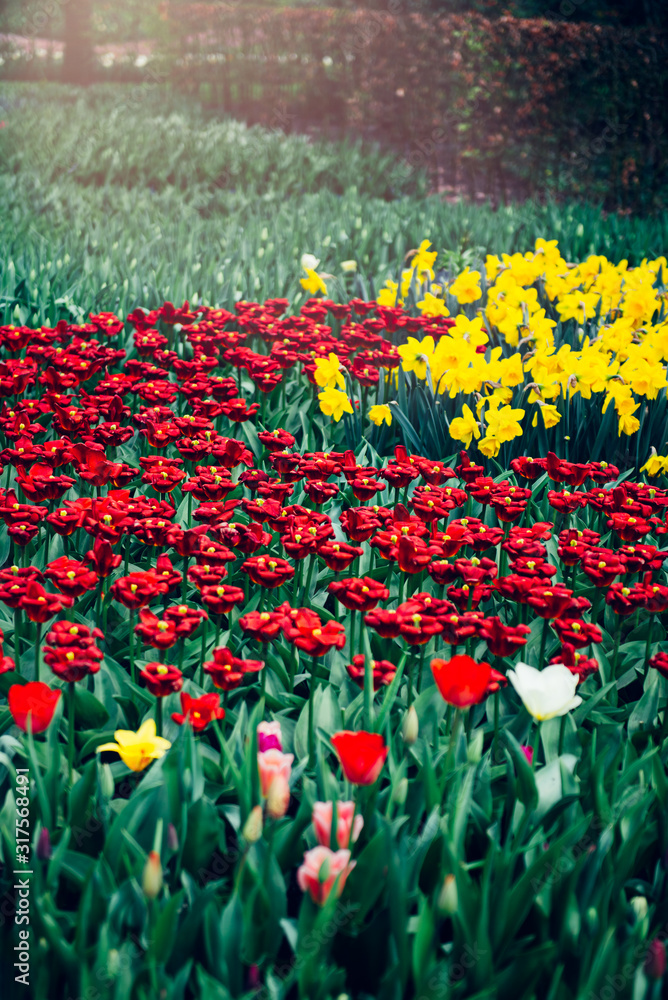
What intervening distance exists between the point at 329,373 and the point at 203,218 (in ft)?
14.1

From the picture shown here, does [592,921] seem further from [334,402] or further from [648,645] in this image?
[334,402]

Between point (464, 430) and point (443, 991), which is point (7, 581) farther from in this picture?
point (464, 430)

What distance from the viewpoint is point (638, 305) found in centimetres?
317

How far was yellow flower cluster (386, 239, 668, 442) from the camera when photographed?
96.1 inches

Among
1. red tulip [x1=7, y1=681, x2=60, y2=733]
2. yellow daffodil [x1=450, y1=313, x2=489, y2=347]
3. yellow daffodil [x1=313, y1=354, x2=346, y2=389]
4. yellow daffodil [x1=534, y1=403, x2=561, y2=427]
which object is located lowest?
red tulip [x1=7, y1=681, x2=60, y2=733]

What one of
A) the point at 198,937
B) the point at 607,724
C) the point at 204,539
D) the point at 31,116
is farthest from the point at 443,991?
the point at 31,116

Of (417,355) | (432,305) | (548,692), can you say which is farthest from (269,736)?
(432,305)

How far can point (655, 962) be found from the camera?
0.96m

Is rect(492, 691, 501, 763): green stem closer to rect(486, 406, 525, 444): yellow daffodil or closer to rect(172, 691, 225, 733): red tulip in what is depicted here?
rect(172, 691, 225, 733): red tulip

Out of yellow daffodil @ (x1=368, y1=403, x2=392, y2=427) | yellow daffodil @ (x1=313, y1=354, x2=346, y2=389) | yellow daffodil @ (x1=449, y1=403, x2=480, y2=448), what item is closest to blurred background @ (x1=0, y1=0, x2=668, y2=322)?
yellow daffodil @ (x1=313, y1=354, x2=346, y2=389)

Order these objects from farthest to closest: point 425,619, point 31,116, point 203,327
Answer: point 31,116, point 203,327, point 425,619

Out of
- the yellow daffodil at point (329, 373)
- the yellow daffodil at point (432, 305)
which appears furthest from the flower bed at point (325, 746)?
the yellow daffodil at point (432, 305)

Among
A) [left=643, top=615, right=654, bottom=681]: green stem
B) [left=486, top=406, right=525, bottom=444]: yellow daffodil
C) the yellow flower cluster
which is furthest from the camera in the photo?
the yellow flower cluster

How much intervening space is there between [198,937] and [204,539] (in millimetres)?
718
